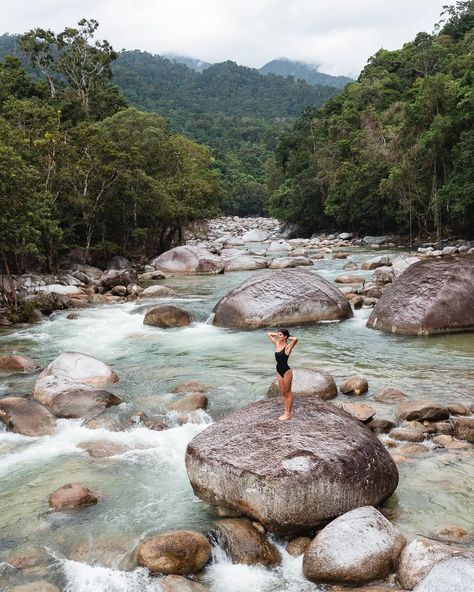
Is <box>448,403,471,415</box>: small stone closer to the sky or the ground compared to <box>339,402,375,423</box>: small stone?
closer to the ground

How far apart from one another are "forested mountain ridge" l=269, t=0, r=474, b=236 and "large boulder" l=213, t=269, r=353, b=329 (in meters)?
18.3

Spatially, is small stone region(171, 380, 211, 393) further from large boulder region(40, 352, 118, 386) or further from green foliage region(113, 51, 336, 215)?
green foliage region(113, 51, 336, 215)

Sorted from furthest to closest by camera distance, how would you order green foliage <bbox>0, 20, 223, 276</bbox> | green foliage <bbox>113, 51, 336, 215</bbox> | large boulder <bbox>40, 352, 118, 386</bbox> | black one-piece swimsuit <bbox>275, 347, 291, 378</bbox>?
green foliage <bbox>113, 51, 336, 215</bbox>
green foliage <bbox>0, 20, 223, 276</bbox>
large boulder <bbox>40, 352, 118, 386</bbox>
black one-piece swimsuit <bbox>275, 347, 291, 378</bbox>

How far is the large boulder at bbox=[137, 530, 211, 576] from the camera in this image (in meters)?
5.30

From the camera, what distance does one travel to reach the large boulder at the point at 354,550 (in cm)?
506

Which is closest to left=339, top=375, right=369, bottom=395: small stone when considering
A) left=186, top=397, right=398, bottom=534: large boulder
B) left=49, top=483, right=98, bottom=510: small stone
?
left=186, top=397, right=398, bottom=534: large boulder

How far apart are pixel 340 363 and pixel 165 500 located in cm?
603

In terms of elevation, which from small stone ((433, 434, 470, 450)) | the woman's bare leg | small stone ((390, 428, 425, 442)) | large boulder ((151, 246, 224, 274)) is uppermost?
the woman's bare leg

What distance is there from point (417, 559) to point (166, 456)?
3754mm

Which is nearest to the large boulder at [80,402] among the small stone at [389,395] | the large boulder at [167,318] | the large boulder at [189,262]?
the small stone at [389,395]

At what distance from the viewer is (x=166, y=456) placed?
779cm

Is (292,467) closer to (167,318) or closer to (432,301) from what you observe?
(432,301)

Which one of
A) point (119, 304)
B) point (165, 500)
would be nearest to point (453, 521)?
point (165, 500)

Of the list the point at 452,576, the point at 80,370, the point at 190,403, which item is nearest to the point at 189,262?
the point at 80,370
